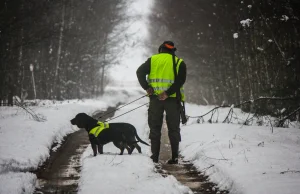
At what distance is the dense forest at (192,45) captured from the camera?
29.6ft

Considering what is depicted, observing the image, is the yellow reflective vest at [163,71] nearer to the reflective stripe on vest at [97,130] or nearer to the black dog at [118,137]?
the black dog at [118,137]

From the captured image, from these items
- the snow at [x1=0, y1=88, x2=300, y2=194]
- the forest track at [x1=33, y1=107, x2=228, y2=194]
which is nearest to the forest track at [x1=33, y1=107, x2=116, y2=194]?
the forest track at [x1=33, y1=107, x2=228, y2=194]

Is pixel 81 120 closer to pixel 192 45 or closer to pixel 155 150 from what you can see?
pixel 155 150

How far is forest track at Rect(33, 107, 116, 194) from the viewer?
13.2 feet

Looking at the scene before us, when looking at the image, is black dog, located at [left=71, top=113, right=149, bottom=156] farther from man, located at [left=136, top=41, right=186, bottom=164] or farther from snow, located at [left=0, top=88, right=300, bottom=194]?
man, located at [left=136, top=41, right=186, bottom=164]

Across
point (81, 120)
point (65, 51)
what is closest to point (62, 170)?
point (81, 120)

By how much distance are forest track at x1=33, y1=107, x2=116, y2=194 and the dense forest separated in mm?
4642

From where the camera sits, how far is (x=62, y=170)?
5.05 meters

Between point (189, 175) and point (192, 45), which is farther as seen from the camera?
point (192, 45)

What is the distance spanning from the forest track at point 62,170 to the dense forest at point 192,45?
183 inches

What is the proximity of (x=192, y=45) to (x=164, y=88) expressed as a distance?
44.0ft

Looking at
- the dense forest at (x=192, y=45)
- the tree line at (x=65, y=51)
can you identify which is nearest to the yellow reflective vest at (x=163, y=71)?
the dense forest at (x=192, y=45)

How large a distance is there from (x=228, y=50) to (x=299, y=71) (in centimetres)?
797

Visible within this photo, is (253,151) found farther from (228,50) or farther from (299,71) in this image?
(228,50)
